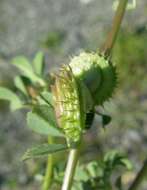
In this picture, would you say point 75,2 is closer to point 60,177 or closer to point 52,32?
point 52,32

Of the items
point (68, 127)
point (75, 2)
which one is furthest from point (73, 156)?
point (75, 2)

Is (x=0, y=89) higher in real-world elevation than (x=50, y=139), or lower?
higher

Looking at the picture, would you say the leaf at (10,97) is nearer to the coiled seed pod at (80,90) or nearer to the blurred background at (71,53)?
the coiled seed pod at (80,90)

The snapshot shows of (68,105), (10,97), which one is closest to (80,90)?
(68,105)

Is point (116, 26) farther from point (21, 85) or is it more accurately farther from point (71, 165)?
point (21, 85)

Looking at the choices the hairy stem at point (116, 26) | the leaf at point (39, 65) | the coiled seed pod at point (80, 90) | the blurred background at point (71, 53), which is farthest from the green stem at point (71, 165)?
the blurred background at point (71, 53)

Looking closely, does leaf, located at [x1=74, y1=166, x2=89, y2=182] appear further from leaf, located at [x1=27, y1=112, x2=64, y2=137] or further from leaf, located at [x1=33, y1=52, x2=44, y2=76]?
leaf, located at [x1=27, y1=112, x2=64, y2=137]
